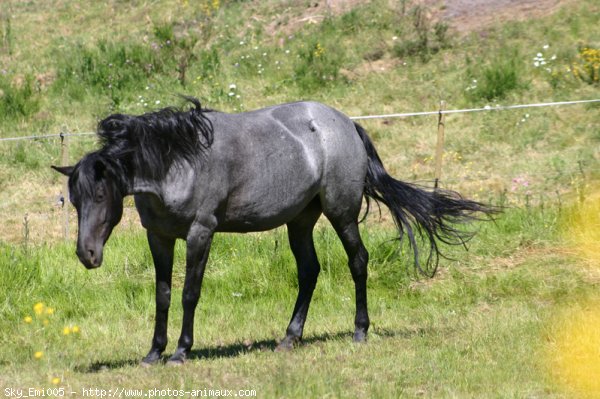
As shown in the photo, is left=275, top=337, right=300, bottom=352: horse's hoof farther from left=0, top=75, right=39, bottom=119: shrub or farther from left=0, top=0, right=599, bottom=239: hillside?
left=0, top=75, right=39, bottom=119: shrub

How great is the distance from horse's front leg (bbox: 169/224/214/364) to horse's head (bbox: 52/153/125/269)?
0.63 meters

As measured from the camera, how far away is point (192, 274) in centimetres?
696

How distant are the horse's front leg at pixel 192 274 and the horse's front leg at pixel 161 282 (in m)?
0.18

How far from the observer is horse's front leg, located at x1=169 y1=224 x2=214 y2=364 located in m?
6.87

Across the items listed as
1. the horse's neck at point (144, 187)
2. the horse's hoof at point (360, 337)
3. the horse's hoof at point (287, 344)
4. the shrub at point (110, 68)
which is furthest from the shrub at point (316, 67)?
the horse's neck at point (144, 187)

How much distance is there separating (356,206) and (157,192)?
6.06 ft

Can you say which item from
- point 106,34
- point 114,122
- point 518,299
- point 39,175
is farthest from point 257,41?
Result: point 114,122

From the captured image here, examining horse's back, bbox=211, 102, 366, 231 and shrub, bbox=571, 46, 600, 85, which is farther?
shrub, bbox=571, 46, 600, 85

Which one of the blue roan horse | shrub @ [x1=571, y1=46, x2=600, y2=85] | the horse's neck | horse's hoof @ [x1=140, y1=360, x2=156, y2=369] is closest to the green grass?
horse's hoof @ [x1=140, y1=360, x2=156, y2=369]

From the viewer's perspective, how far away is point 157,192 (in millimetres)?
6715

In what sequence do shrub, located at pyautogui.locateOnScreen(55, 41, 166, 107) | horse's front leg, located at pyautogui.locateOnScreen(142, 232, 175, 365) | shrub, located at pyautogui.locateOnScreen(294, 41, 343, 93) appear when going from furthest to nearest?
shrub, located at pyautogui.locateOnScreen(55, 41, 166, 107) < shrub, located at pyautogui.locateOnScreen(294, 41, 343, 93) < horse's front leg, located at pyautogui.locateOnScreen(142, 232, 175, 365)

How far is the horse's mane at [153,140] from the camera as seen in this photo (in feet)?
21.9

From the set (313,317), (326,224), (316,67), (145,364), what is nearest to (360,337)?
(313,317)

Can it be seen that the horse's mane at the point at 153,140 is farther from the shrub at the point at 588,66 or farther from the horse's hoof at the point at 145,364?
the shrub at the point at 588,66
